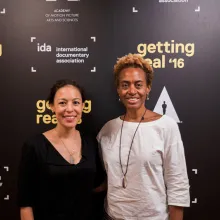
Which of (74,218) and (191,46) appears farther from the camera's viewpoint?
(191,46)

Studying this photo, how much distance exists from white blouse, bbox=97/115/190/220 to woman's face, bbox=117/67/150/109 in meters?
0.15

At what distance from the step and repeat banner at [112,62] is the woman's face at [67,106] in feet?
1.22

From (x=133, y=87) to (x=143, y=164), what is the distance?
0.41m

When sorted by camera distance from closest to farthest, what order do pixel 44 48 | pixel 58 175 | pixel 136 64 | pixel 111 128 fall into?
pixel 58 175 < pixel 136 64 < pixel 111 128 < pixel 44 48

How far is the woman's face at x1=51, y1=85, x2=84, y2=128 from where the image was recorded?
4.96ft

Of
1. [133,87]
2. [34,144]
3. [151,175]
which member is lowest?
[151,175]

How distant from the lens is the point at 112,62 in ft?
6.20

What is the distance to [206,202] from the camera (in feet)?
6.28

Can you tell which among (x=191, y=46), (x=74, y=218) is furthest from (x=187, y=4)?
(x=74, y=218)

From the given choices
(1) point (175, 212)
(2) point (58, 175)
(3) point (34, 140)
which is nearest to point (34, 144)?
(3) point (34, 140)

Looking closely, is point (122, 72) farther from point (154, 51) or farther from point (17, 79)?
point (17, 79)

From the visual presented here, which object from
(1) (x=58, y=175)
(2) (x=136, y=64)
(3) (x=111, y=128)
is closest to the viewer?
(1) (x=58, y=175)

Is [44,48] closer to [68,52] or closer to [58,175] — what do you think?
[68,52]

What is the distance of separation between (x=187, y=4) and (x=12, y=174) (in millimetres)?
1625
